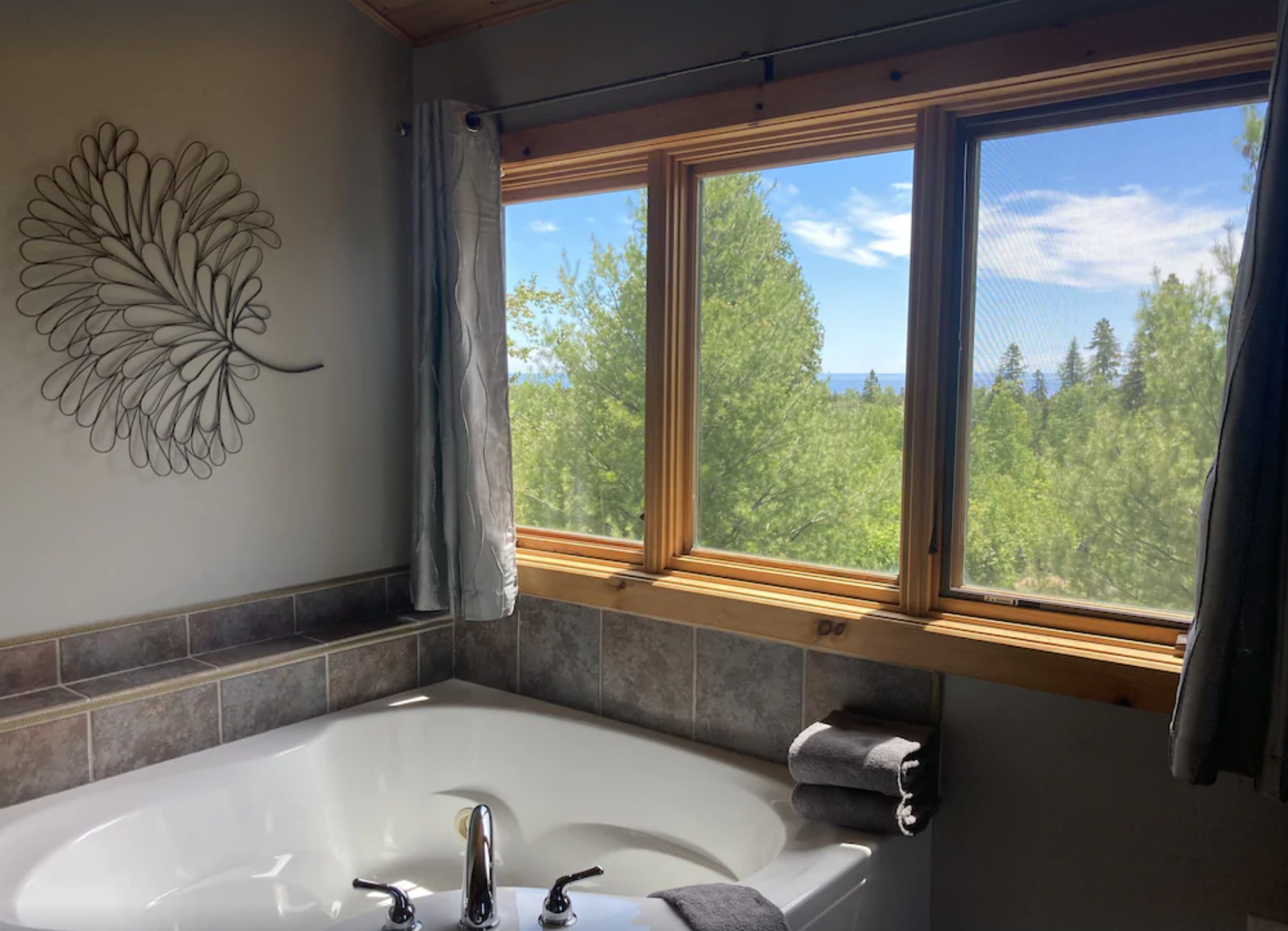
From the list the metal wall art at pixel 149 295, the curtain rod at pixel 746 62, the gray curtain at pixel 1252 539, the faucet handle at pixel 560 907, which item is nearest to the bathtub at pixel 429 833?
the faucet handle at pixel 560 907

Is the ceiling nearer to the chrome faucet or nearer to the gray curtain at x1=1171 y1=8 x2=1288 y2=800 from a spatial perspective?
the gray curtain at x1=1171 y1=8 x2=1288 y2=800

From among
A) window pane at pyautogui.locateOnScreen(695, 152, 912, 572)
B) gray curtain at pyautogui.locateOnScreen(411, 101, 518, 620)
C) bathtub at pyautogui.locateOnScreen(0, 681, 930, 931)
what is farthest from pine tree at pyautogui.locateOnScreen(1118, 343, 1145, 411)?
gray curtain at pyautogui.locateOnScreen(411, 101, 518, 620)

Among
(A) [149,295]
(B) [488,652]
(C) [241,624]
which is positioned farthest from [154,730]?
(A) [149,295]

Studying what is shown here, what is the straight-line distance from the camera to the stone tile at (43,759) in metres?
1.94

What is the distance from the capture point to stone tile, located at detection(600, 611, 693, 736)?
2.37 m

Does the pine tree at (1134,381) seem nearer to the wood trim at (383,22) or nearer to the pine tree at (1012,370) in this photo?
the pine tree at (1012,370)

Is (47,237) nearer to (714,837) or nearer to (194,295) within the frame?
(194,295)

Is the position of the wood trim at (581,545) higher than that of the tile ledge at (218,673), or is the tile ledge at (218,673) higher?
the wood trim at (581,545)

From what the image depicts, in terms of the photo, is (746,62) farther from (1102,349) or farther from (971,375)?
(1102,349)

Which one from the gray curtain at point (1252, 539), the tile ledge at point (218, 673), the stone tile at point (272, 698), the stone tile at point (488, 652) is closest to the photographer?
the gray curtain at point (1252, 539)

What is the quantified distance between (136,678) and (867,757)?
1648 mm

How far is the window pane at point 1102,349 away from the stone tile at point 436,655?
1.57 meters

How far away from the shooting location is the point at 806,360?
2.25 m

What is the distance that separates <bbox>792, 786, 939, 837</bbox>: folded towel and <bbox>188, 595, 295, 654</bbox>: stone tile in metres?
1.47
